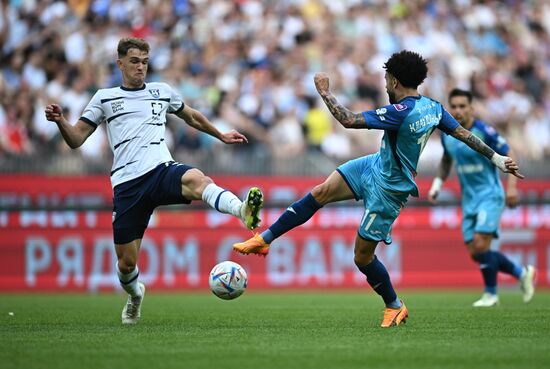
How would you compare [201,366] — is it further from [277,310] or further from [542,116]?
[542,116]

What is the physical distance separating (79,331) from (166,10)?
42.7ft

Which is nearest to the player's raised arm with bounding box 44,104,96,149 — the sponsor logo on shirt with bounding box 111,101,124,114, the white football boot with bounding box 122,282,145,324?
the sponsor logo on shirt with bounding box 111,101,124,114

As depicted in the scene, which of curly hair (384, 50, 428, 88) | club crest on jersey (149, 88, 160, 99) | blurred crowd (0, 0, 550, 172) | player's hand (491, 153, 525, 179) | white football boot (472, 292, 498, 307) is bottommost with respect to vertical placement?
white football boot (472, 292, 498, 307)

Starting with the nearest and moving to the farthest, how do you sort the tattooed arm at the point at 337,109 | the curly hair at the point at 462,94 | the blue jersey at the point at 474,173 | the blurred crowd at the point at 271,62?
the tattooed arm at the point at 337,109
the curly hair at the point at 462,94
the blue jersey at the point at 474,173
the blurred crowd at the point at 271,62

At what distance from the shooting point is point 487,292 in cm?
1377

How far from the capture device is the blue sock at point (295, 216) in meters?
9.85

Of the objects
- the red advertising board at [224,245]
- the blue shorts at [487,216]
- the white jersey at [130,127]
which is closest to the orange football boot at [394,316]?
the white jersey at [130,127]

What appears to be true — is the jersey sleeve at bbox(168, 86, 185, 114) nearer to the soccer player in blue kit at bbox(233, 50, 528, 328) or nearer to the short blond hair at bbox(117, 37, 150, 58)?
the short blond hair at bbox(117, 37, 150, 58)

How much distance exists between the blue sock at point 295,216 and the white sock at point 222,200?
63 centimetres

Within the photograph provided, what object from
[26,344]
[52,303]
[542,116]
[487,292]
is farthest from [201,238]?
[26,344]

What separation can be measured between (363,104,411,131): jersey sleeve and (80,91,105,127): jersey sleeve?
8.29 ft

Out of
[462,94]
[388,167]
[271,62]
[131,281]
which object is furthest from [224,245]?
[388,167]

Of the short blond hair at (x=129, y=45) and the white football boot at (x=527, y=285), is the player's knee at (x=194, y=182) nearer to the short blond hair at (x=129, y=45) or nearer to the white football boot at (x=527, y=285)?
the short blond hair at (x=129, y=45)

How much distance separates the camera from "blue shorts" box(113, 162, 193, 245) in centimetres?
981
